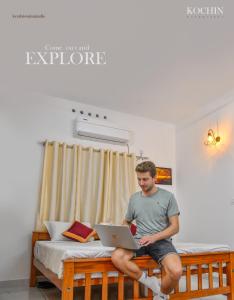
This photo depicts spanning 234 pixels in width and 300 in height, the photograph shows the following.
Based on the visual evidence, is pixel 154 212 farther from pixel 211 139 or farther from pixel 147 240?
pixel 211 139

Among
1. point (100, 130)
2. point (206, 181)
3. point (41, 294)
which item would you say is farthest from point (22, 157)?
point (206, 181)

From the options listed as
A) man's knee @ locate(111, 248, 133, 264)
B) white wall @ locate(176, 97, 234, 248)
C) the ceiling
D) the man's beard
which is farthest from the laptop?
white wall @ locate(176, 97, 234, 248)

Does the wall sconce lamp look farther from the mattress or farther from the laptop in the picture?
the laptop

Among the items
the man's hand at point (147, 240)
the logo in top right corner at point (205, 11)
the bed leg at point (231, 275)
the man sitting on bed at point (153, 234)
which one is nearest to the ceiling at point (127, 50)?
the logo in top right corner at point (205, 11)

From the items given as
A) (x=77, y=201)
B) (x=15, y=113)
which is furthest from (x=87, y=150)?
(x=15, y=113)

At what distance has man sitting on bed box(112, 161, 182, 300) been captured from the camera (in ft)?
6.88

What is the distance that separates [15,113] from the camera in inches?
149

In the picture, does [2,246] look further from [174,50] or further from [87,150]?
[174,50]

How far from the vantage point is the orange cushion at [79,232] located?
328 cm

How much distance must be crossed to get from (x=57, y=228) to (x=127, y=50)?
7.31 feet

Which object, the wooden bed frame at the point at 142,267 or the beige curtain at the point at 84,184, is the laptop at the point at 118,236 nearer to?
the wooden bed frame at the point at 142,267

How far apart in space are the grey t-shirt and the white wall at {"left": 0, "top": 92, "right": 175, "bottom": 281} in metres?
1.80

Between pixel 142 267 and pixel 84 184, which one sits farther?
pixel 84 184

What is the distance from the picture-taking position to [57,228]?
3.37m
